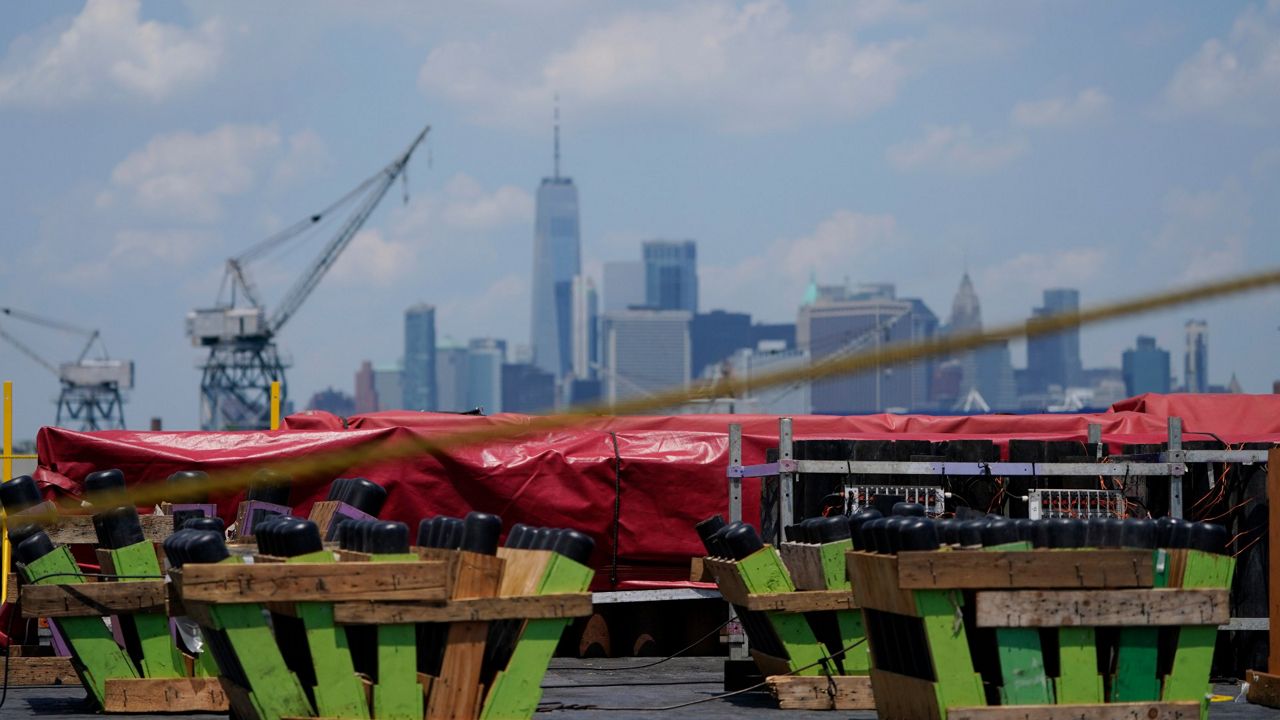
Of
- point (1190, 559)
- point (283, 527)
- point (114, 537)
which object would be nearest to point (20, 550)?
point (114, 537)

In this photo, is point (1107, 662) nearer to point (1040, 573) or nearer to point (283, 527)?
point (1040, 573)

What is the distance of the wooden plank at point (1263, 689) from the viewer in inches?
536

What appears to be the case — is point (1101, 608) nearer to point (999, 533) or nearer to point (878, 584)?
point (999, 533)

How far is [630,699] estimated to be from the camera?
14.4 meters

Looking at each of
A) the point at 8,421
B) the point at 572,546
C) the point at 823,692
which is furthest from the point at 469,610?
the point at 8,421

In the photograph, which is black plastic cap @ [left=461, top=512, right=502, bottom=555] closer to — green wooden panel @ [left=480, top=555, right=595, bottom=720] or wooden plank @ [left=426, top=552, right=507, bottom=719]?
wooden plank @ [left=426, top=552, right=507, bottom=719]

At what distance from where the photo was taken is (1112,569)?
1105 cm

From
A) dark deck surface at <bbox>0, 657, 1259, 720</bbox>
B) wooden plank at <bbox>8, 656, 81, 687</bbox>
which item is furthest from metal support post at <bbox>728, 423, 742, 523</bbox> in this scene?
wooden plank at <bbox>8, 656, 81, 687</bbox>

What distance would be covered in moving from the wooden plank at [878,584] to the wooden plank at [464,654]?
251 centimetres

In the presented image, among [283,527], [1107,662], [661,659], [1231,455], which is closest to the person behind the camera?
[283,527]

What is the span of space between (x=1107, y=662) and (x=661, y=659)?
23.4ft

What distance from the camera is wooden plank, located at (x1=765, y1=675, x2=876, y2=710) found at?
1357 cm

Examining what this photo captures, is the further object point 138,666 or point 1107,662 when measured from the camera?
point 138,666

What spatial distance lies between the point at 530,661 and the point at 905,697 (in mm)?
2539
